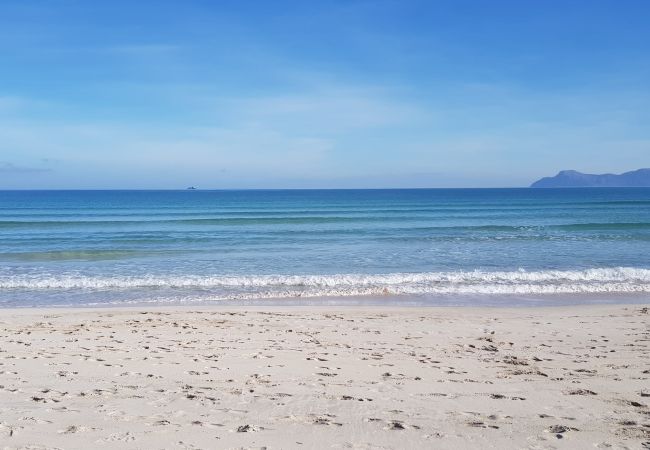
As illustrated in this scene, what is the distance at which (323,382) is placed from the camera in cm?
653

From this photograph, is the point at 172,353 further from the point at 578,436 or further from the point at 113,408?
the point at 578,436

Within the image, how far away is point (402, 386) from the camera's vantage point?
20.8 feet

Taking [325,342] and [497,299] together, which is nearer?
[325,342]

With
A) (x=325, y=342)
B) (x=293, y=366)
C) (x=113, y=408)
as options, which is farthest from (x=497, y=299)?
(x=113, y=408)

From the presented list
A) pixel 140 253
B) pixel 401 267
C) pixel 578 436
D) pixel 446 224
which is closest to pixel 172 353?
pixel 578 436

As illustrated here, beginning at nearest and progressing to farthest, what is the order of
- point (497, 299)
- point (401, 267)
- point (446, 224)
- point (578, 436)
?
point (578, 436), point (497, 299), point (401, 267), point (446, 224)

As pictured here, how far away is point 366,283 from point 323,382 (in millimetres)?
8941

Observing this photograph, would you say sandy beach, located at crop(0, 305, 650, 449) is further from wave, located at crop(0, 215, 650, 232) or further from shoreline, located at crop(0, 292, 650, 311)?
wave, located at crop(0, 215, 650, 232)

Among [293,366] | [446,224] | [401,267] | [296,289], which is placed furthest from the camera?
[446,224]

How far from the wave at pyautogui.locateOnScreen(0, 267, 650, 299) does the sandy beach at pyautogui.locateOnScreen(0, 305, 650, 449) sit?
3.63 m

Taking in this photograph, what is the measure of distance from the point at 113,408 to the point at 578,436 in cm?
441

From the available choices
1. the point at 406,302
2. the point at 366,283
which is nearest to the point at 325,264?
the point at 366,283

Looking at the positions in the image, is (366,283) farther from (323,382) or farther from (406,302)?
(323,382)

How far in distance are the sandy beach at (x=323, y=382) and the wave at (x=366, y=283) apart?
363 cm
